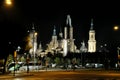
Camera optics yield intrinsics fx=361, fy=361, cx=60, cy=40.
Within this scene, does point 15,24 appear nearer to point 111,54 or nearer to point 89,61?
point 111,54

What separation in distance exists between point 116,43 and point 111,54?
25.4 ft

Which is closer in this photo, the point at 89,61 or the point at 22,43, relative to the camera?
the point at 22,43

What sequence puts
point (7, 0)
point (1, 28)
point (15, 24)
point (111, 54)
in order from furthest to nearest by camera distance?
point (111, 54) → point (15, 24) → point (1, 28) → point (7, 0)

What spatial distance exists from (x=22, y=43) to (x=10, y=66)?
38.3ft

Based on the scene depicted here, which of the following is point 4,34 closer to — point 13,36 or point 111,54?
point 13,36

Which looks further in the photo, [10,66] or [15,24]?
[10,66]

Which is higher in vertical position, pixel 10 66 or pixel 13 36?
pixel 13 36

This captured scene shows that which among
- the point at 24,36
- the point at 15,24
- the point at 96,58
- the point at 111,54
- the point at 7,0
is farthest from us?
the point at 96,58

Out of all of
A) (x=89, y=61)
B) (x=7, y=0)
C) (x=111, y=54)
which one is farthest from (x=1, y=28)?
(x=89, y=61)

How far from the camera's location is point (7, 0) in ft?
98.8

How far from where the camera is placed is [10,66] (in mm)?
83250

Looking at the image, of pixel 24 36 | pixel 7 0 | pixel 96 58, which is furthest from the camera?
pixel 96 58

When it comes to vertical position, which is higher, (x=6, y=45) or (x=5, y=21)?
(x=5, y=21)

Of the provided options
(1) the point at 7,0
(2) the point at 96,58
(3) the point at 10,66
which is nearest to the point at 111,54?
(2) the point at 96,58
